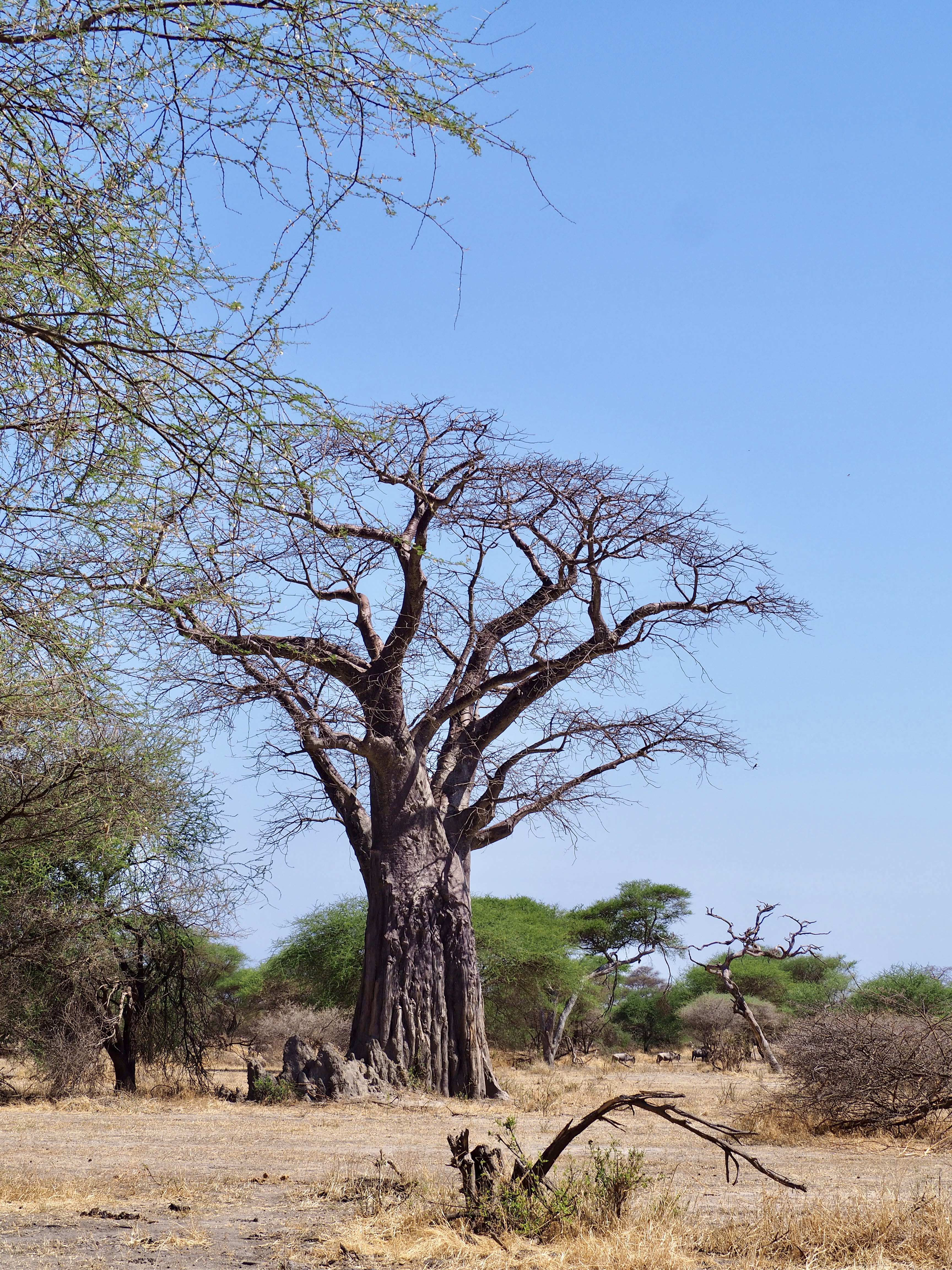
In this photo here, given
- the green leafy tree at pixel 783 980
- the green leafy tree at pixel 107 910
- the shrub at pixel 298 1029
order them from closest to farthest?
the green leafy tree at pixel 107 910
the shrub at pixel 298 1029
the green leafy tree at pixel 783 980

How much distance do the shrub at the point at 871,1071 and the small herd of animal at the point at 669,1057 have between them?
51.7 feet

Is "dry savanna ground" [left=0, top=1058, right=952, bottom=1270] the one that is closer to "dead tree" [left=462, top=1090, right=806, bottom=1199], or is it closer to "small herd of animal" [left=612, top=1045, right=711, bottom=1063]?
"dead tree" [left=462, top=1090, right=806, bottom=1199]

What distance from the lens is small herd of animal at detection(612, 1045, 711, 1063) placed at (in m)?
25.6

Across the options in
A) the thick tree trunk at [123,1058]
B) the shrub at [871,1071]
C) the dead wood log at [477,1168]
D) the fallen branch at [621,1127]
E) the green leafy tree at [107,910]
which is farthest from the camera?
the thick tree trunk at [123,1058]

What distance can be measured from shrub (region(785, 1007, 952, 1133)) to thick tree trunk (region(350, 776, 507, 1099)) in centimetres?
456

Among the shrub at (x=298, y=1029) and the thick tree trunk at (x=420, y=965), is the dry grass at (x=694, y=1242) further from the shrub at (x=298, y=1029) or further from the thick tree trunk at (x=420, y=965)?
the shrub at (x=298, y=1029)

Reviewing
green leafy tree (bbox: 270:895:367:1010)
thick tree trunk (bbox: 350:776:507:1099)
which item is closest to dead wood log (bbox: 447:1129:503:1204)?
thick tree trunk (bbox: 350:776:507:1099)

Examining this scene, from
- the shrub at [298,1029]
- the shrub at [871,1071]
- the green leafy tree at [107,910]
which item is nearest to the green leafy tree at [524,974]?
the shrub at [298,1029]

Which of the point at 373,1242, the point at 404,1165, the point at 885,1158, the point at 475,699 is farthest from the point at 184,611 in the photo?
the point at 475,699

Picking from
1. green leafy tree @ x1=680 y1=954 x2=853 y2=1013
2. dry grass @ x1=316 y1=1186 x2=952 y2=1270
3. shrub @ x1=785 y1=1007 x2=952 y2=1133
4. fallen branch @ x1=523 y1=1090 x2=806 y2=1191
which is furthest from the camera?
green leafy tree @ x1=680 y1=954 x2=853 y2=1013

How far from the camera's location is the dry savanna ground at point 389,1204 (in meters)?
4.35

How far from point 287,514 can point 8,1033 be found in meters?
11.4

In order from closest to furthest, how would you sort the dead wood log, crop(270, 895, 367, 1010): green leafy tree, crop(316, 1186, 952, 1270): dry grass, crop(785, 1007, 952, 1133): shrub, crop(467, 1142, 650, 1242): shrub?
crop(316, 1186, 952, 1270): dry grass, crop(467, 1142, 650, 1242): shrub, the dead wood log, crop(785, 1007, 952, 1133): shrub, crop(270, 895, 367, 1010): green leafy tree

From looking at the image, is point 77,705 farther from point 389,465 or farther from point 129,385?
point 389,465
